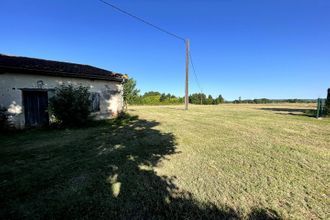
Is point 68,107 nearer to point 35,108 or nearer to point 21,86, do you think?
point 35,108

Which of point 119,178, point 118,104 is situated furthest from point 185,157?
point 118,104

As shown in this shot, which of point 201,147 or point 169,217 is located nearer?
point 169,217

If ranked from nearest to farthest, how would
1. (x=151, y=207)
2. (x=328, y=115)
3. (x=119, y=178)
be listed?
(x=151, y=207)
(x=119, y=178)
(x=328, y=115)

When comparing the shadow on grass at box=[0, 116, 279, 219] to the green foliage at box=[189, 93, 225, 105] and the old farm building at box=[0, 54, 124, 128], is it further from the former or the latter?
the green foliage at box=[189, 93, 225, 105]

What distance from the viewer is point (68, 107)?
27.6ft

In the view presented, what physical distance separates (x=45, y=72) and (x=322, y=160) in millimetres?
11058

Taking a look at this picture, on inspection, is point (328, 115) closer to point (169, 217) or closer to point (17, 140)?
point (169, 217)

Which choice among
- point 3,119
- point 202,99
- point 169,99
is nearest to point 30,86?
point 3,119

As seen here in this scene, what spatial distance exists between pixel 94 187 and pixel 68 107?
6.65 m

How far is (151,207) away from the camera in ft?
7.97

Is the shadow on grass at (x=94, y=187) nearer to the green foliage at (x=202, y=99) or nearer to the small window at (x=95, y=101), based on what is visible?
the small window at (x=95, y=101)

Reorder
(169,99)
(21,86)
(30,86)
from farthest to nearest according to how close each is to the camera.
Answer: (169,99) < (30,86) < (21,86)

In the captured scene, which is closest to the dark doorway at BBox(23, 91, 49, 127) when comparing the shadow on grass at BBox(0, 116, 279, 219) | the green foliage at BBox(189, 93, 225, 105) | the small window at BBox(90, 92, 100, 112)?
the small window at BBox(90, 92, 100, 112)

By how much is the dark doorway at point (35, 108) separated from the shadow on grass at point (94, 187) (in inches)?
156
